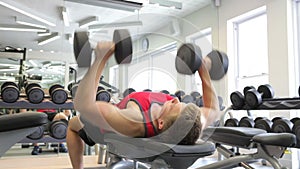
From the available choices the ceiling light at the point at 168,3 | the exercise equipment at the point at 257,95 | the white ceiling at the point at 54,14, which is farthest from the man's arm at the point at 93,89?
the ceiling light at the point at 168,3

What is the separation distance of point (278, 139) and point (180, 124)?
897mm

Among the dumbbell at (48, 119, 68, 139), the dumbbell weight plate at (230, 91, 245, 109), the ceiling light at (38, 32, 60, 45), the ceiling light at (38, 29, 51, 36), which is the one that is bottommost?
the dumbbell at (48, 119, 68, 139)

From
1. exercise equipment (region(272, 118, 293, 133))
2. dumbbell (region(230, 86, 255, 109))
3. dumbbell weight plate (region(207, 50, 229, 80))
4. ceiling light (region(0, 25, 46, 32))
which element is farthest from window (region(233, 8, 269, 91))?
ceiling light (region(0, 25, 46, 32))

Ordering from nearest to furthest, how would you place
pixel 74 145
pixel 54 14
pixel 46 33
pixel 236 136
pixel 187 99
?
pixel 187 99
pixel 74 145
pixel 236 136
pixel 54 14
pixel 46 33

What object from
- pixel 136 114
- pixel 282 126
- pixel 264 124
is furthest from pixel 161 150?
pixel 264 124

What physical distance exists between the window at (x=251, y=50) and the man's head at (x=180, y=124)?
3671mm

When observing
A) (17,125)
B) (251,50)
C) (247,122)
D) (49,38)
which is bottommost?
(247,122)

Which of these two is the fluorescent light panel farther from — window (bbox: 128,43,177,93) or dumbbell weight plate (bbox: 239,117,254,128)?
window (bbox: 128,43,177,93)

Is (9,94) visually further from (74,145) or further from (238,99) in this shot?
(238,99)

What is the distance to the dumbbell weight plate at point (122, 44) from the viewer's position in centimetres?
90

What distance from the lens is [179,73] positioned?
1271 mm

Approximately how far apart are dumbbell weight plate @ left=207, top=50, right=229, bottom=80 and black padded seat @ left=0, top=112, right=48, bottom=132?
744mm

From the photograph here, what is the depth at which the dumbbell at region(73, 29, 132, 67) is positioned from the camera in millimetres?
876

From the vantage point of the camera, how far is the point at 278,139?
153 cm
